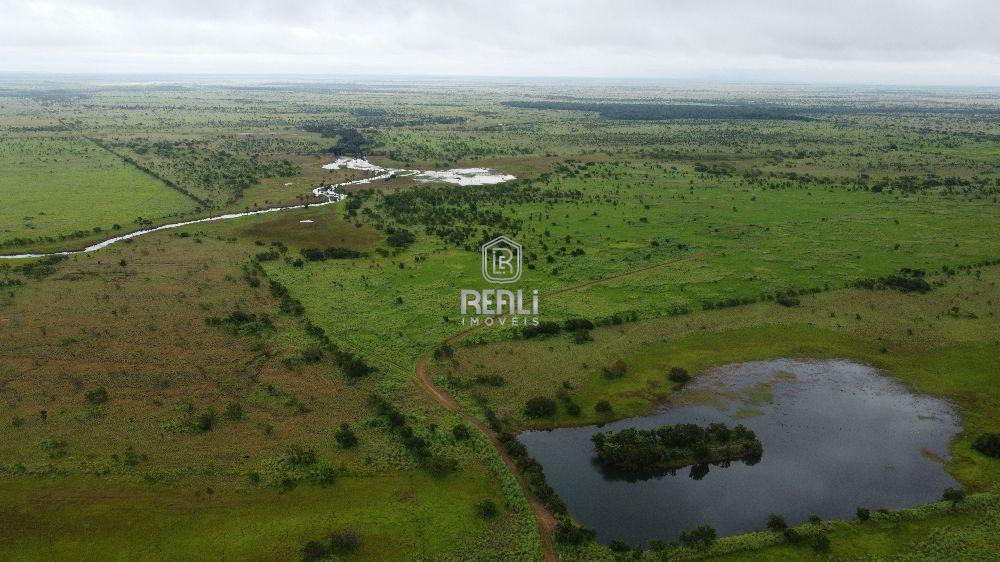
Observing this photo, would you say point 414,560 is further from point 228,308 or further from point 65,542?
point 228,308

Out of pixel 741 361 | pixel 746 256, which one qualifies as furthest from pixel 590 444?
pixel 746 256

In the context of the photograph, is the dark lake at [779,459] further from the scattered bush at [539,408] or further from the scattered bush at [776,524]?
the scattered bush at [539,408]

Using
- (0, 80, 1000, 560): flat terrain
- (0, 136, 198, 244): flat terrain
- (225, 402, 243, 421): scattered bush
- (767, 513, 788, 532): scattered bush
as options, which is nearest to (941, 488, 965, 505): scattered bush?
(0, 80, 1000, 560): flat terrain

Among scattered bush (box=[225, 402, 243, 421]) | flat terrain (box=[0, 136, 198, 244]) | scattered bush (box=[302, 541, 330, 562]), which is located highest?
flat terrain (box=[0, 136, 198, 244])

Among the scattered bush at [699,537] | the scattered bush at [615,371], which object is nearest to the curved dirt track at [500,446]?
the scattered bush at [699,537]

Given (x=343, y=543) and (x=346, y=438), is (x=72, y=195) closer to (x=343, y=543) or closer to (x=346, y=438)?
(x=346, y=438)

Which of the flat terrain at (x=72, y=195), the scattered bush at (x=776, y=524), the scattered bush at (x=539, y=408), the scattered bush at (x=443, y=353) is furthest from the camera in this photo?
the flat terrain at (x=72, y=195)

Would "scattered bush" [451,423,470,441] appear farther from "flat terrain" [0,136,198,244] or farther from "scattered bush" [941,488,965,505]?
"flat terrain" [0,136,198,244]
